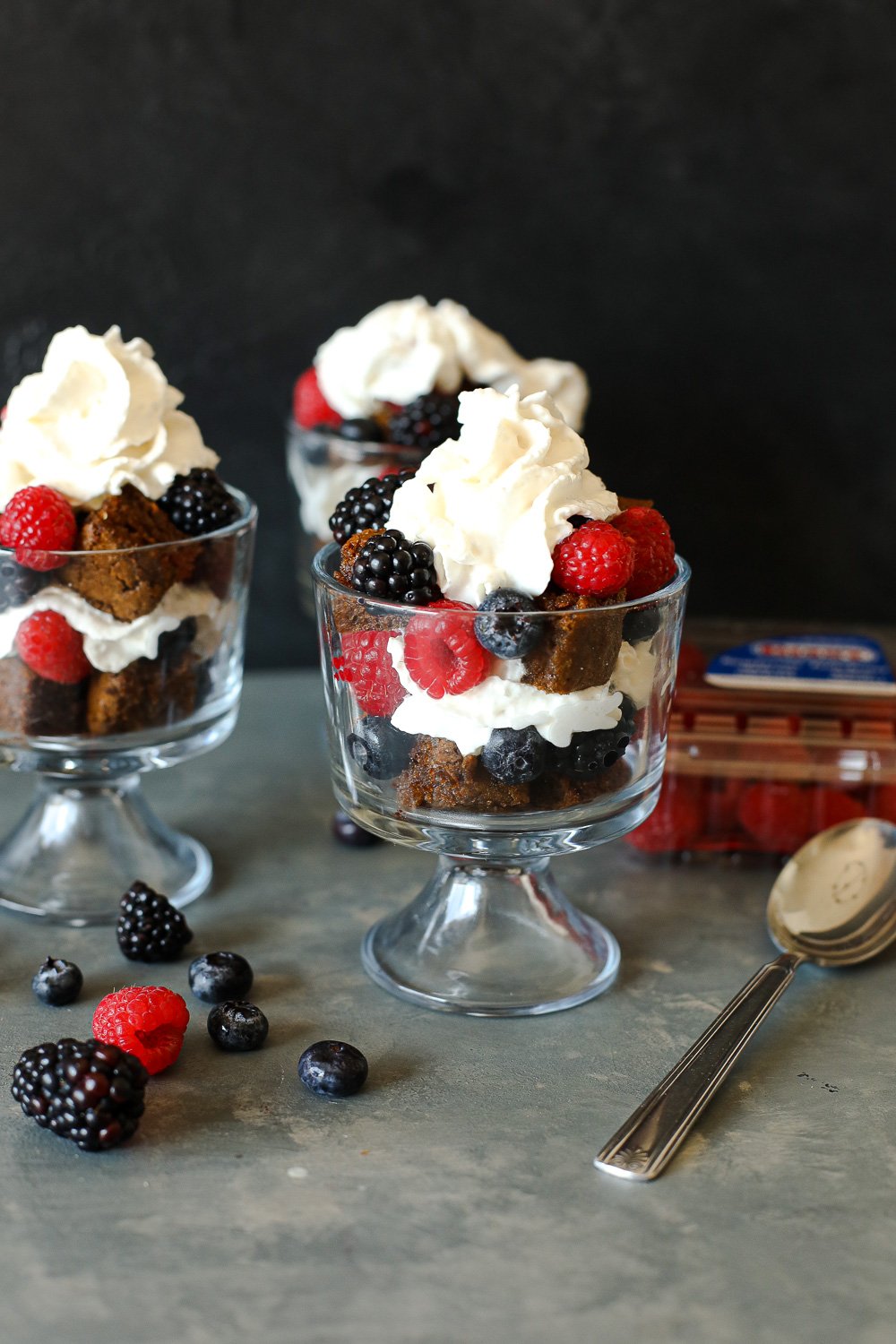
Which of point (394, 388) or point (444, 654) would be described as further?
point (394, 388)

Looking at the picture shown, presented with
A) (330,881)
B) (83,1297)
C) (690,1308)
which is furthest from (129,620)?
(690,1308)

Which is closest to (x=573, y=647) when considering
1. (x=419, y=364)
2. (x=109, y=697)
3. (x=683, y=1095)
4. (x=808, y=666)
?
(x=683, y=1095)

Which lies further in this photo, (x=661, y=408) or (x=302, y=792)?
(x=661, y=408)

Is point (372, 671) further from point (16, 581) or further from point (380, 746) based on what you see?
point (16, 581)

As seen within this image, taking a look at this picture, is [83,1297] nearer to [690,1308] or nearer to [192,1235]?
[192,1235]

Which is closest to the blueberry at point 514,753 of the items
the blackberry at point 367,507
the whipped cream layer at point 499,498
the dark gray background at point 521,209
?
the whipped cream layer at point 499,498

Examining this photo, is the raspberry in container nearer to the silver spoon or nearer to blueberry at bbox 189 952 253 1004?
the silver spoon
